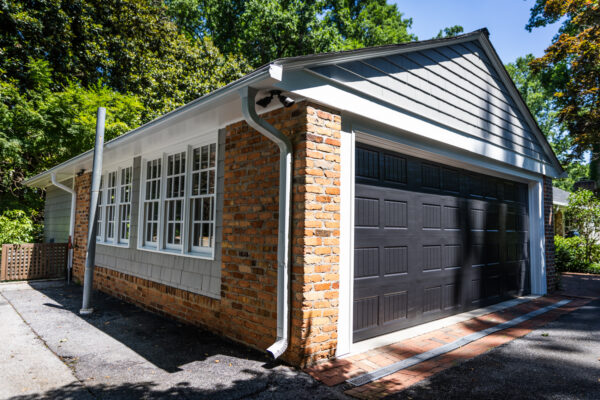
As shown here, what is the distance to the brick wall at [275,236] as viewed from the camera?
3.40m

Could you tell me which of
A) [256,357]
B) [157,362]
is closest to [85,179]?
[157,362]

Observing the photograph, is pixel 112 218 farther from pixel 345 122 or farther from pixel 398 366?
pixel 398 366

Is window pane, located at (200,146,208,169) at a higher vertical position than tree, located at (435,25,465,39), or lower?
lower

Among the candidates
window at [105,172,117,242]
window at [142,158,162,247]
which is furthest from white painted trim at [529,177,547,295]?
window at [105,172,117,242]

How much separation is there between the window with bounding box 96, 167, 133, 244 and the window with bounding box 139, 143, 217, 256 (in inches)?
32.5

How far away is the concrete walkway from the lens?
9.80 feet

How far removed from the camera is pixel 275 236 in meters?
3.66

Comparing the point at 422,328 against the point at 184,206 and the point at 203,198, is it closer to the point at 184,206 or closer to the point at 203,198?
the point at 203,198

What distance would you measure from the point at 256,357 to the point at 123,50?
15.5 m

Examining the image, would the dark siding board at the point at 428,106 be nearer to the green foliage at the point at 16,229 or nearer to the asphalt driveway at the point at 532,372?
the asphalt driveway at the point at 532,372

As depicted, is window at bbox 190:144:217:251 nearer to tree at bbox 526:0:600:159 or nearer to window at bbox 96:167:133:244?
window at bbox 96:167:133:244

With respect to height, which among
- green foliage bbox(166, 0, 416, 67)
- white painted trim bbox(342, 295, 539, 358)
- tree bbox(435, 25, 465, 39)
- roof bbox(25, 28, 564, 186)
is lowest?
white painted trim bbox(342, 295, 539, 358)

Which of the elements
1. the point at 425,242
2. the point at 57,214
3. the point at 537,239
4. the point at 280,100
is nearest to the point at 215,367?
the point at 280,100

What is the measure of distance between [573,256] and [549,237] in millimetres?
5732
